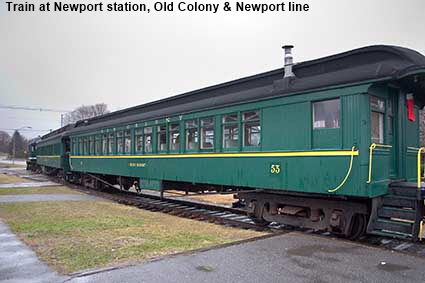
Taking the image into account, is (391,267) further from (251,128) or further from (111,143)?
(111,143)

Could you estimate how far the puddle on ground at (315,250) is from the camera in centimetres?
639

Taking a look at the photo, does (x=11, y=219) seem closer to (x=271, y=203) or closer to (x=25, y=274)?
(x=25, y=274)

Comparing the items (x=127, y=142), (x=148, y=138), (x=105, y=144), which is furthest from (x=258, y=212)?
(x=105, y=144)

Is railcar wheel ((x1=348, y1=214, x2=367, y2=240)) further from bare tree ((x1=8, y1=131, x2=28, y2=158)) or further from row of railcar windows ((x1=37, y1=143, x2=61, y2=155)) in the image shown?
bare tree ((x1=8, y1=131, x2=28, y2=158))

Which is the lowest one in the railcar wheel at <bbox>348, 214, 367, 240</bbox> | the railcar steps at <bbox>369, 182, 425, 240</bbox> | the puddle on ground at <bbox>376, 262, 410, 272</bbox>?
the puddle on ground at <bbox>376, 262, 410, 272</bbox>

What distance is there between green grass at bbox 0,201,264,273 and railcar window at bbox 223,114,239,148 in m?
2.04

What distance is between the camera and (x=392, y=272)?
5.37m

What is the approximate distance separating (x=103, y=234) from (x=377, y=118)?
223 inches

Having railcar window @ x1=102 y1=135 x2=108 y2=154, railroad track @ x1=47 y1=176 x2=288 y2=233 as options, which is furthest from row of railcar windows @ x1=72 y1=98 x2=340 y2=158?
railroad track @ x1=47 y1=176 x2=288 y2=233

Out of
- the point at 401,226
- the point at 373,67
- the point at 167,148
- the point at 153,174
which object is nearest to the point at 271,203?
the point at 401,226

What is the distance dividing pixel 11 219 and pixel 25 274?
201 inches

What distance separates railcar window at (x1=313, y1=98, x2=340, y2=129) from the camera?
7531mm

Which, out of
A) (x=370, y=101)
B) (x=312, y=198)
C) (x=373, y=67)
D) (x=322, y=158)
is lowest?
(x=312, y=198)

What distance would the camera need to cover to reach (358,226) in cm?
781
